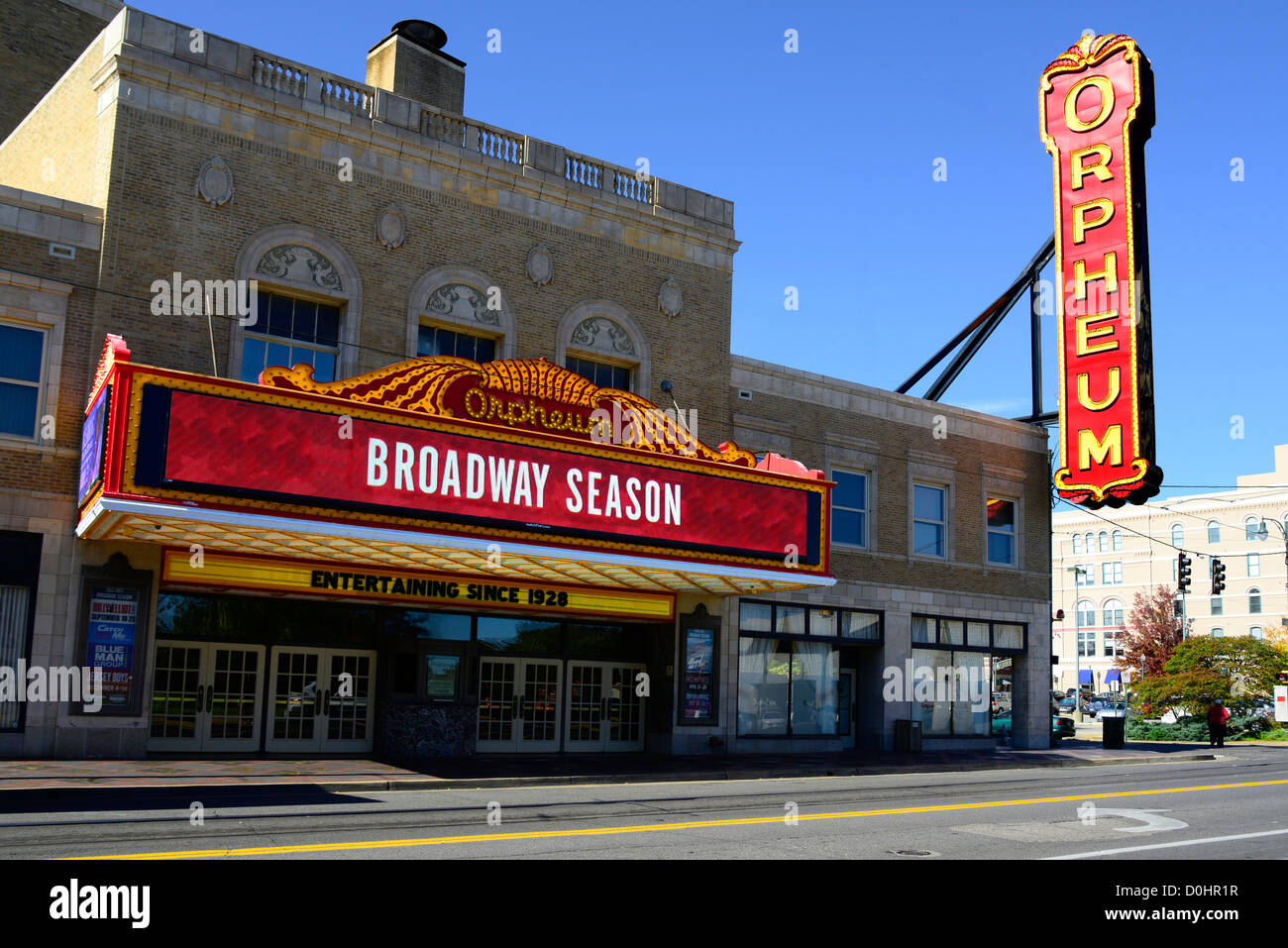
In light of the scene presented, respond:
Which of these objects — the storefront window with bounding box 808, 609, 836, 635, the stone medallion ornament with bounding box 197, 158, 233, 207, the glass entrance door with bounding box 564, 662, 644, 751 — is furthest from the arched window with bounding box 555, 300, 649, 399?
the stone medallion ornament with bounding box 197, 158, 233, 207

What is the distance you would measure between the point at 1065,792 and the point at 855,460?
12.1 m

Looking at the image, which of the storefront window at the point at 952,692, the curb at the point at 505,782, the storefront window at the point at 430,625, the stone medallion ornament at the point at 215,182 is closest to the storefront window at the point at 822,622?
the storefront window at the point at 952,692

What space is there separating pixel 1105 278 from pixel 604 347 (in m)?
14.5

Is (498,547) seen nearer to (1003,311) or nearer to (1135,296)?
(1135,296)

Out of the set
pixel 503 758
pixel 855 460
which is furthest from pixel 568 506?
pixel 855 460

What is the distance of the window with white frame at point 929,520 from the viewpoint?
3203cm

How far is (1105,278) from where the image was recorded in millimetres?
31500

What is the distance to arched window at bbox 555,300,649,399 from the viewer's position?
2591 cm

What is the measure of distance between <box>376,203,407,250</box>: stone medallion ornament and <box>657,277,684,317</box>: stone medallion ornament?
6.40 meters

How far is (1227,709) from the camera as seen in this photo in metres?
44.6

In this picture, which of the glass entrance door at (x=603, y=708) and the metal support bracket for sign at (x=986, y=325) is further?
the metal support bracket for sign at (x=986, y=325)

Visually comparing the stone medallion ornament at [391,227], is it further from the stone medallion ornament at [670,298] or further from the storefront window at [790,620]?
the storefront window at [790,620]

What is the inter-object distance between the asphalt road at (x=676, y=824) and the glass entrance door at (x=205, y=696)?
5522mm

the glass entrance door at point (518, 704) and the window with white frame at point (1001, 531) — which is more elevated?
the window with white frame at point (1001, 531)
